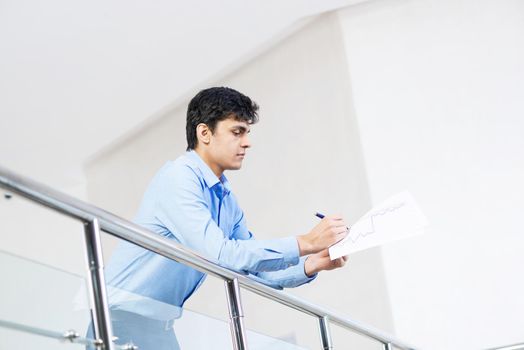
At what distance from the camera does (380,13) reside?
626cm

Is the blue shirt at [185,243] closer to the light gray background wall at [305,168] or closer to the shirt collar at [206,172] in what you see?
the shirt collar at [206,172]

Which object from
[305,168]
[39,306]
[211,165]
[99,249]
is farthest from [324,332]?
[305,168]

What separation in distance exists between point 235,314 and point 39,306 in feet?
2.45

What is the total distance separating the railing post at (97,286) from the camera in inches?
78.6

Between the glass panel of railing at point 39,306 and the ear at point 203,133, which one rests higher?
the ear at point 203,133

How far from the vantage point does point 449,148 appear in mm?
5992

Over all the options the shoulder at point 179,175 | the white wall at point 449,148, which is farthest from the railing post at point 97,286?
the white wall at point 449,148

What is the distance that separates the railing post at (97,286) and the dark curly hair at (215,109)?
1.08 meters

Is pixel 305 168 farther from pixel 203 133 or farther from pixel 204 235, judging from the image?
pixel 204 235

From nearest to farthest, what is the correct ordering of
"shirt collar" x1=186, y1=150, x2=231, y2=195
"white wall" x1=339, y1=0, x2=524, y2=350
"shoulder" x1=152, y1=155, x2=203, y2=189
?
1. "shoulder" x1=152, y1=155, x2=203, y2=189
2. "shirt collar" x1=186, y1=150, x2=231, y2=195
3. "white wall" x1=339, y1=0, x2=524, y2=350

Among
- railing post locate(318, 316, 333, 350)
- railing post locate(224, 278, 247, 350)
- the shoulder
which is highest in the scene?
the shoulder

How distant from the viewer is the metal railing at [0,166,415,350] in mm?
1825

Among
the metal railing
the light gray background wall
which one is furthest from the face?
the light gray background wall

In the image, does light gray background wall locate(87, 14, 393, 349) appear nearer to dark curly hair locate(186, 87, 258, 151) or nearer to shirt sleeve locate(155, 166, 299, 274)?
dark curly hair locate(186, 87, 258, 151)
